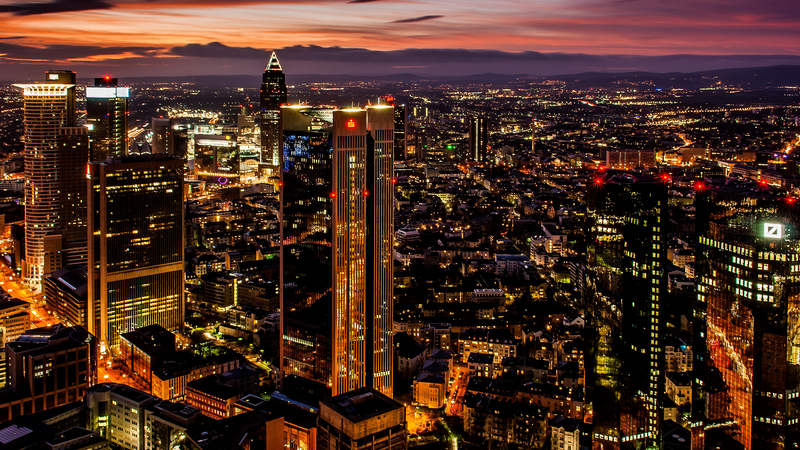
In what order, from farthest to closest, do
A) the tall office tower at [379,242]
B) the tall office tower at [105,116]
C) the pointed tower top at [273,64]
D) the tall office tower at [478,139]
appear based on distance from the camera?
the tall office tower at [478,139], the pointed tower top at [273,64], the tall office tower at [105,116], the tall office tower at [379,242]

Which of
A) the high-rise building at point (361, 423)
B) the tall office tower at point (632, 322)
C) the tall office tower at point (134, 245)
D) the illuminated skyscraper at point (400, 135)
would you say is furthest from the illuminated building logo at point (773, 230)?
the illuminated skyscraper at point (400, 135)

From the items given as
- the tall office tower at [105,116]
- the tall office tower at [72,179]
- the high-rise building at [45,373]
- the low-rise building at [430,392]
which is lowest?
the low-rise building at [430,392]

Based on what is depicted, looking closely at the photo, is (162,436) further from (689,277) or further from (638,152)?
(638,152)

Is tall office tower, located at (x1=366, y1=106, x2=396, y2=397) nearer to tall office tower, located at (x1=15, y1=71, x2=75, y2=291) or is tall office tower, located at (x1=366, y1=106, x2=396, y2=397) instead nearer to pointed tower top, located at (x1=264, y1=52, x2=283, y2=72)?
tall office tower, located at (x1=15, y1=71, x2=75, y2=291)

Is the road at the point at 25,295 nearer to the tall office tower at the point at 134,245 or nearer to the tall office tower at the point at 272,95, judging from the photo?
the tall office tower at the point at 134,245

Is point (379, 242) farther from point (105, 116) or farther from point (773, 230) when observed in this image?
point (105, 116)

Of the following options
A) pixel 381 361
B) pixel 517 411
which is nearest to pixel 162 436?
pixel 381 361

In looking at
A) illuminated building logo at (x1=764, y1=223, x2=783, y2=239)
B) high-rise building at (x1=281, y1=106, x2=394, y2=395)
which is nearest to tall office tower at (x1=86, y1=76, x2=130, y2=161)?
high-rise building at (x1=281, y1=106, x2=394, y2=395)
